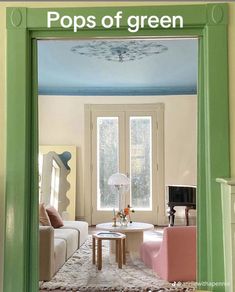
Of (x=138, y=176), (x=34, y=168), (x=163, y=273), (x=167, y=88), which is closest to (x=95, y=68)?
(x=167, y=88)

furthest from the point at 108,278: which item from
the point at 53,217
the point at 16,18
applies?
Result: the point at 16,18

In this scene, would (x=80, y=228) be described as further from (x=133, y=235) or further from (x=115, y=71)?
(x=115, y=71)

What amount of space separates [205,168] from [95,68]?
4.37m

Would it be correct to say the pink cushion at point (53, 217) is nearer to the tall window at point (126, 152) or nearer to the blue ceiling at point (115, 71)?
the blue ceiling at point (115, 71)

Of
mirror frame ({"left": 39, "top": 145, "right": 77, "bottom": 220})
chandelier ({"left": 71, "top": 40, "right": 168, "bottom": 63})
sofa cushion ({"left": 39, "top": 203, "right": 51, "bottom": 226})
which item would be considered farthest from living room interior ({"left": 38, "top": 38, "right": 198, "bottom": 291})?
sofa cushion ({"left": 39, "top": 203, "right": 51, "bottom": 226})

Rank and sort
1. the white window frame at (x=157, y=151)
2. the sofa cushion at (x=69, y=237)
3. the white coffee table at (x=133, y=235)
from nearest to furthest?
the sofa cushion at (x=69, y=237) → the white coffee table at (x=133, y=235) → the white window frame at (x=157, y=151)

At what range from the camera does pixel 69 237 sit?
594 centimetres

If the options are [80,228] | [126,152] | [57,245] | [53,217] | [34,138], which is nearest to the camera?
[34,138]

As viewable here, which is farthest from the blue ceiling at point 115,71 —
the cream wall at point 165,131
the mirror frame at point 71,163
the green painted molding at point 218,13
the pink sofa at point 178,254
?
the pink sofa at point 178,254

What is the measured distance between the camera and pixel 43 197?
8.59 meters

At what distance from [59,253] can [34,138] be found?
262 cm

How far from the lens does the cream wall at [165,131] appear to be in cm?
891

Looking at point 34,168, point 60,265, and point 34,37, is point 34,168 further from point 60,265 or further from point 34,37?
point 60,265

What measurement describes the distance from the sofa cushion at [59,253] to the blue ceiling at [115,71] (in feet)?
8.23
